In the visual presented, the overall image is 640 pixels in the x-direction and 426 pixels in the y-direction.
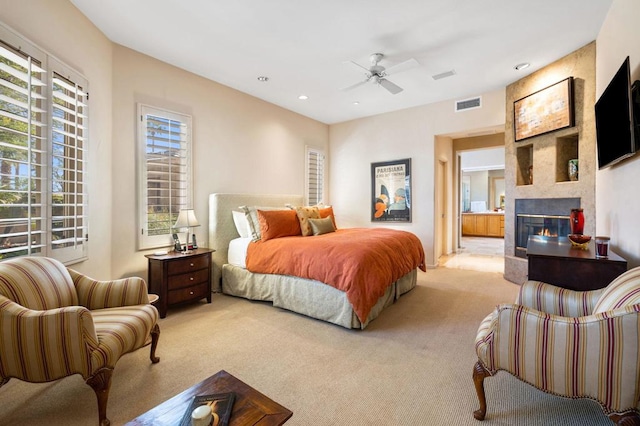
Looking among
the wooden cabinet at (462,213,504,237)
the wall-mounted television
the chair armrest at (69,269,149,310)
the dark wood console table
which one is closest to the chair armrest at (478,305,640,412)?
the dark wood console table

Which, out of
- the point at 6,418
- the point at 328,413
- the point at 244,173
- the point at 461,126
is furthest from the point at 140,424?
the point at 461,126

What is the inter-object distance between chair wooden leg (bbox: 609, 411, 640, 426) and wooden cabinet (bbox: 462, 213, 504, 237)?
30.6 feet

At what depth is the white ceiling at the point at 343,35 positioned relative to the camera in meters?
2.67

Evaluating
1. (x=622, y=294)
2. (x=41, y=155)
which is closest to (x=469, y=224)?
(x=622, y=294)

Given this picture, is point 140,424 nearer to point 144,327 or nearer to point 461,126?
point 144,327

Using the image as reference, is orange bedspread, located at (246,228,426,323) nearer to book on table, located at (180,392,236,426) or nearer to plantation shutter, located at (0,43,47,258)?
book on table, located at (180,392,236,426)

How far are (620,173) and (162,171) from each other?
4.72m

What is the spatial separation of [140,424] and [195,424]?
240 millimetres

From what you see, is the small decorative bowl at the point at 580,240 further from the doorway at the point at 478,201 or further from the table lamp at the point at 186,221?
the table lamp at the point at 186,221

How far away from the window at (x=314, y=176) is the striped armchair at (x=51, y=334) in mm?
4410

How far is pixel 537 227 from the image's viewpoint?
4.21 m

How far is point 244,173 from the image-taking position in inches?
185

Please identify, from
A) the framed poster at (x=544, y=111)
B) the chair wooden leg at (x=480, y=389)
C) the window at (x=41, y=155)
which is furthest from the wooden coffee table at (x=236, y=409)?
the framed poster at (x=544, y=111)

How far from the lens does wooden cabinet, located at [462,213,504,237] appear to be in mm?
9577
